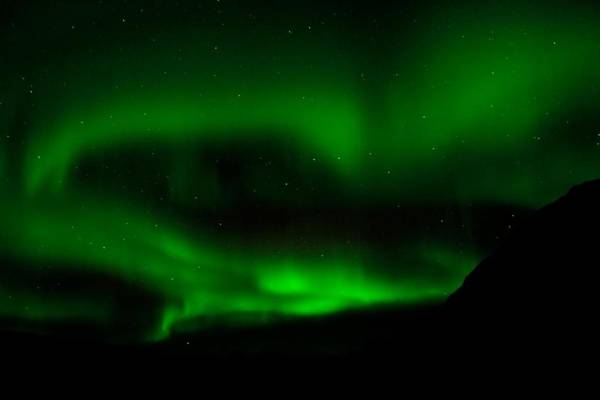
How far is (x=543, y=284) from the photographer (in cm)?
2027

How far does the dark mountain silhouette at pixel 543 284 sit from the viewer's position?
16516 mm

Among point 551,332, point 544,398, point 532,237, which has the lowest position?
point 544,398

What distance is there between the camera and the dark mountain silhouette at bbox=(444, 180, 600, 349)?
16.5 meters

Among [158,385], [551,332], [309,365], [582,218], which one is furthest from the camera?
[309,365]

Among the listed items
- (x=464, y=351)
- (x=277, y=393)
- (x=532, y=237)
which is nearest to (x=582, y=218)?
(x=532, y=237)

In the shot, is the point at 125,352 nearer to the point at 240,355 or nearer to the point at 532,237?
the point at 240,355

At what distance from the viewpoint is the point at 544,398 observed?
1305 centimetres

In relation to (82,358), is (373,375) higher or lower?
lower

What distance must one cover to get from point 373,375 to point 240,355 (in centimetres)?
2372

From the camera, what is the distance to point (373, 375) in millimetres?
24062

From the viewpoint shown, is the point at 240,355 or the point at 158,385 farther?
the point at 240,355

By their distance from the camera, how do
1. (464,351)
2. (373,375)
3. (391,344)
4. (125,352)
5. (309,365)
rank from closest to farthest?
(464,351), (373,375), (391,344), (309,365), (125,352)

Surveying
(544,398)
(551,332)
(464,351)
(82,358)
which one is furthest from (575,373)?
(82,358)

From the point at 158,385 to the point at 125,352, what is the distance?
430 inches
